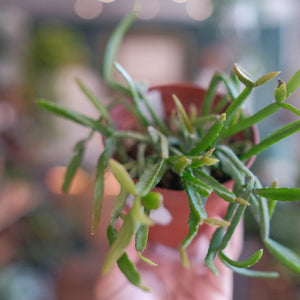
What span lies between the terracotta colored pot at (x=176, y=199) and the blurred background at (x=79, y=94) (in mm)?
68

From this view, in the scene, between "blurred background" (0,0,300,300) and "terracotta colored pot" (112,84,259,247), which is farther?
"blurred background" (0,0,300,300)

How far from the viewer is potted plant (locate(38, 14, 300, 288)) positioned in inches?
10.6

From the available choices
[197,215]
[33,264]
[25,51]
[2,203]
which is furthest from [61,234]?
[25,51]

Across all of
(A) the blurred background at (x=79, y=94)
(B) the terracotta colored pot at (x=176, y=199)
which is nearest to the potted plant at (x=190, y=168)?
(B) the terracotta colored pot at (x=176, y=199)

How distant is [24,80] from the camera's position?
8.37 ft

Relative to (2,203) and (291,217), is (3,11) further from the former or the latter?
(291,217)

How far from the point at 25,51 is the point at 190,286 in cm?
286

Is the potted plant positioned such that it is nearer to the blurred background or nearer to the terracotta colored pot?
the terracotta colored pot

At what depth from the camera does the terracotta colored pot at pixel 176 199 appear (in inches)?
14.3

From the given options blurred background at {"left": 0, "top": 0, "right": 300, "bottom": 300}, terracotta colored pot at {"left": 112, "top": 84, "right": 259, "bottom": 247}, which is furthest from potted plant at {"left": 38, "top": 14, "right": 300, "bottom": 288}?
blurred background at {"left": 0, "top": 0, "right": 300, "bottom": 300}

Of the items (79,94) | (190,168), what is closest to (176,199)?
(190,168)

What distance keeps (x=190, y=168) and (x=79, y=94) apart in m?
2.19

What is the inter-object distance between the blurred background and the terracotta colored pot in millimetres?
68

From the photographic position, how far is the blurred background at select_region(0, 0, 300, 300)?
1.35 metres
